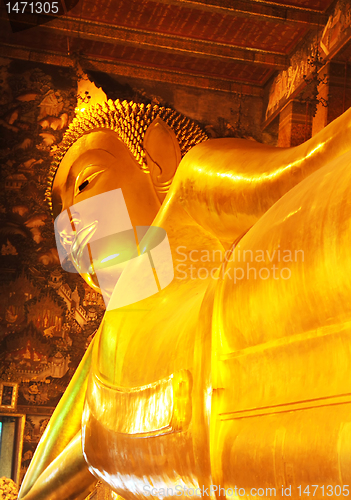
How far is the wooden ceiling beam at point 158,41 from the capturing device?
6.24 metres

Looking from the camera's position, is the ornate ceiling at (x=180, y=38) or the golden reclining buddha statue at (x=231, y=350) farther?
the ornate ceiling at (x=180, y=38)

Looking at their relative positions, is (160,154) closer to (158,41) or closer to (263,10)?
(263,10)

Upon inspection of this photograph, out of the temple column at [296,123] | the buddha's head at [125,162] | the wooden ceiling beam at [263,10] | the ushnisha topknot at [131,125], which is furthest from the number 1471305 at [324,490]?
the temple column at [296,123]

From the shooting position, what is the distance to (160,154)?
1965 millimetres

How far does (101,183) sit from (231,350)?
1.14 meters

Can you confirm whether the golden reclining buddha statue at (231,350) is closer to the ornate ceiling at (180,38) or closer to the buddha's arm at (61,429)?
the buddha's arm at (61,429)

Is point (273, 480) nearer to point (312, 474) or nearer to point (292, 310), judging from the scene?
point (312, 474)

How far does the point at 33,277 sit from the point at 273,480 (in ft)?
19.8

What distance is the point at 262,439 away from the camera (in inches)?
30.7

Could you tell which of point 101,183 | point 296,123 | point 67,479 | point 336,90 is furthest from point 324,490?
point 296,123

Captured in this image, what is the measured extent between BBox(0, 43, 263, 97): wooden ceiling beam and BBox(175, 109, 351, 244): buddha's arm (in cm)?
537

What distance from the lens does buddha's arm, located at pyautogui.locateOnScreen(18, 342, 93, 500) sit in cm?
179

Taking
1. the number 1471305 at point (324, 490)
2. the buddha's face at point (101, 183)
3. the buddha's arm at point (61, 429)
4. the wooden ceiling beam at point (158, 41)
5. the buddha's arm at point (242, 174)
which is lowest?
the number 1471305 at point (324, 490)

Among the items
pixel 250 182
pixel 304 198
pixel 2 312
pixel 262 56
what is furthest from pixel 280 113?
pixel 304 198
